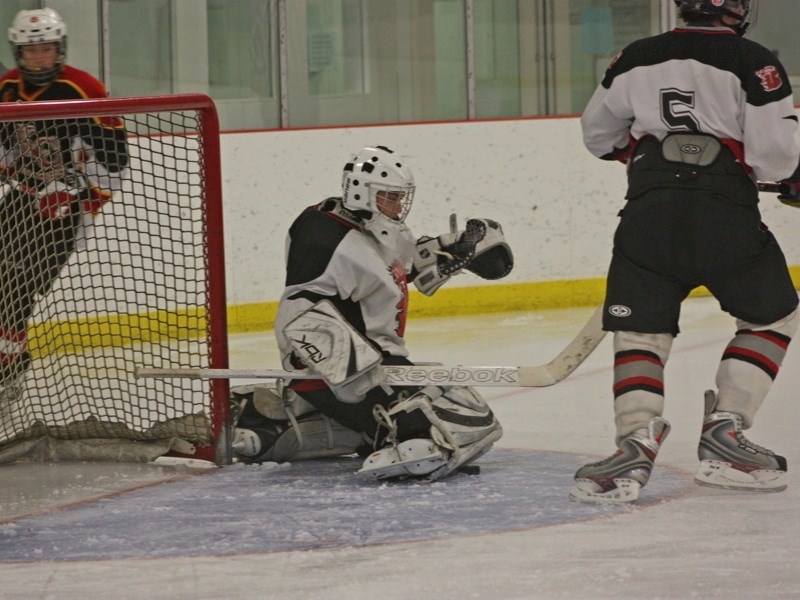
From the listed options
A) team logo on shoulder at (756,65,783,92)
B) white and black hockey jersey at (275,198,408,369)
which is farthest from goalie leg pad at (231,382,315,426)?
team logo on shoulder at (756,65,783,92)

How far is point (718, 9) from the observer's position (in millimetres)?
3057

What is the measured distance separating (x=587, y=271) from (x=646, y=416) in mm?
3652

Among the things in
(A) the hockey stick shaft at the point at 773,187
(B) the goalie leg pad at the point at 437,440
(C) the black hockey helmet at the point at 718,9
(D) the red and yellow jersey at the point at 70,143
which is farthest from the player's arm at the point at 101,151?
(A) the hockey stick shaft at the point at 773,187

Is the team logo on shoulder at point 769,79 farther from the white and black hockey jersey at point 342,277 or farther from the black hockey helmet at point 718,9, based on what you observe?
the white and black hockey jersey at point 342,277

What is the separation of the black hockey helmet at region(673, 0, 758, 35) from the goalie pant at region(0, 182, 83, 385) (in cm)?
163

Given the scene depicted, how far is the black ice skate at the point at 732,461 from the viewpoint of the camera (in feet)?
10.1

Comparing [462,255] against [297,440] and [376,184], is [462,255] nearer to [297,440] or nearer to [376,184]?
[376,184]

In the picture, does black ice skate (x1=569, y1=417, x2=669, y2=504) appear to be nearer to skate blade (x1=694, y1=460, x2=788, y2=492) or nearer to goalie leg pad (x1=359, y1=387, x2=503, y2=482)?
skate blade (x1=694, y1=460, x2=788, y2=492)

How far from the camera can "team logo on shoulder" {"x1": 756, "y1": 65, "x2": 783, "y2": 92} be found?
2.99m

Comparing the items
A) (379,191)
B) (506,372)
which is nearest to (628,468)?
(506,372)

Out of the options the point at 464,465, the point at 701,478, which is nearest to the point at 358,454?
Answer: the point at 464,465

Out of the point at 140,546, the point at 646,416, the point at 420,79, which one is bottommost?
the point at 140,546

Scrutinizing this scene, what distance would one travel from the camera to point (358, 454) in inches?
A: 145

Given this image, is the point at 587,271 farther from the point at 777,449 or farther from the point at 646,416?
the point at 646,416
